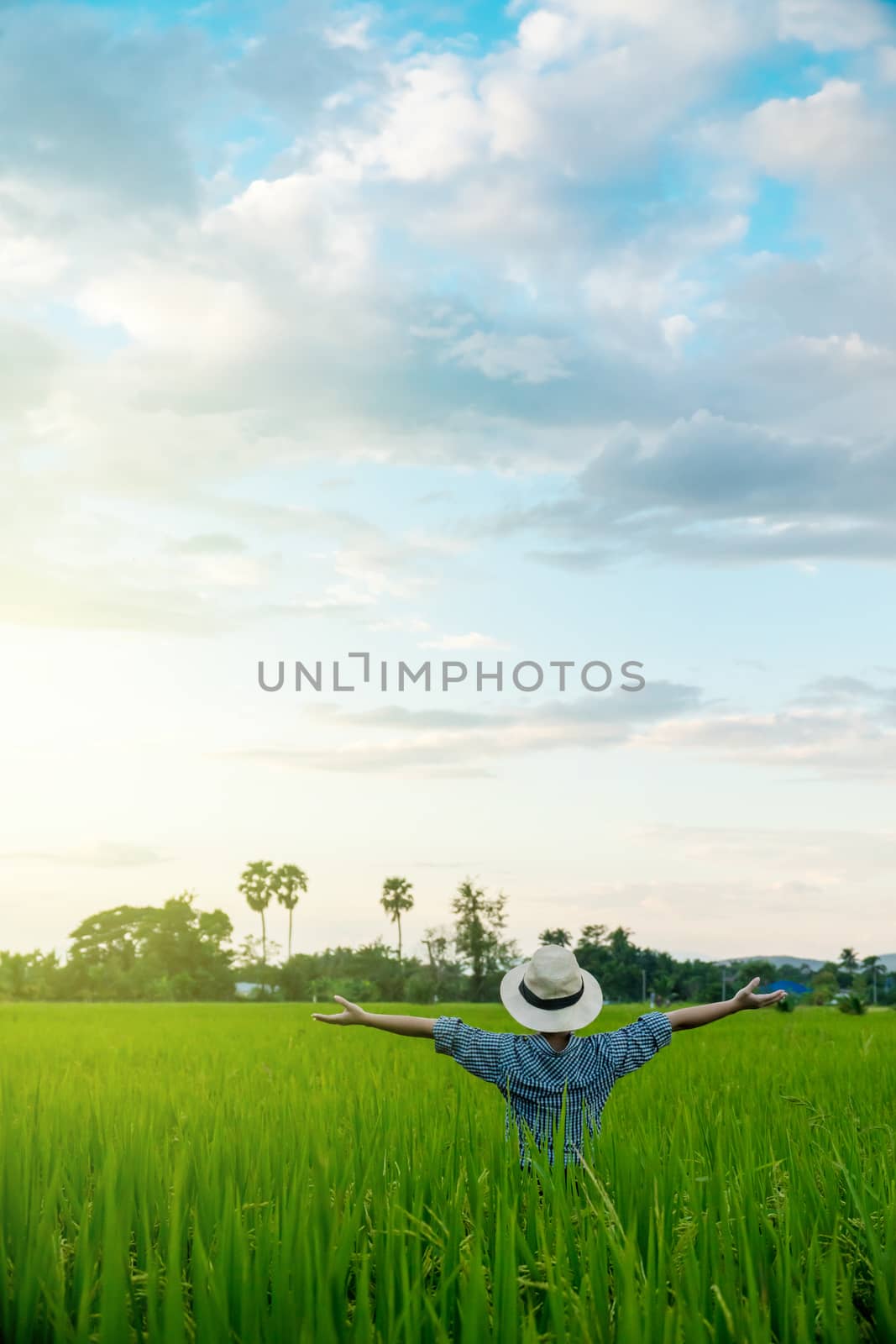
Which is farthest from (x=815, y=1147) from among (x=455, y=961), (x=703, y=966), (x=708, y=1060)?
(x=703, y=966)

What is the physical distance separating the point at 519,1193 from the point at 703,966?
9536 centimetres

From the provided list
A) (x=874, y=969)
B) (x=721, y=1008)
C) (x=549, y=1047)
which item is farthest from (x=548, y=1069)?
(x=874, y=969)

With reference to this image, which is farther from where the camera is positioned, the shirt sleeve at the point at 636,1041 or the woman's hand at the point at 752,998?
the woman's hand at the point at 752,998

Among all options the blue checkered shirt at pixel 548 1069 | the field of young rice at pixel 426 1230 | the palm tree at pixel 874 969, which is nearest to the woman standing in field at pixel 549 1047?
the blue checkered shirt at pixel 548 1069

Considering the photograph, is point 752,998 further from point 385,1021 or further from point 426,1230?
point 426,1230

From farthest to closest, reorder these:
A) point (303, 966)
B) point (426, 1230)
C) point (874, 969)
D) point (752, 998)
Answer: point (874, 969), point (303, 966), point (752, 998), point (426, 1230)

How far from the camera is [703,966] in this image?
93.8m

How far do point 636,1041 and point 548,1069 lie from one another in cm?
44

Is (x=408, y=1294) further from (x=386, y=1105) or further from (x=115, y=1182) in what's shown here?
(x=386, y=1105)

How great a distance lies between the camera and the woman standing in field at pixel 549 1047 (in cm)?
426

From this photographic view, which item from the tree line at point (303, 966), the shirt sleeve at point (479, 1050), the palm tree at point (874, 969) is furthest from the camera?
the palm tree at point (874, 969)

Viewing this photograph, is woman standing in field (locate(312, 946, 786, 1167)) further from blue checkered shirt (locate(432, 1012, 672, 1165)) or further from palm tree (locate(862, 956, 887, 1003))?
palm tree (locate(862, 956, 887, 1003))

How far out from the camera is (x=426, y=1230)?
286 centimetres

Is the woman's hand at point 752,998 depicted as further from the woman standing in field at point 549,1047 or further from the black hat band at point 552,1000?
the black hat band at point 552,1000
